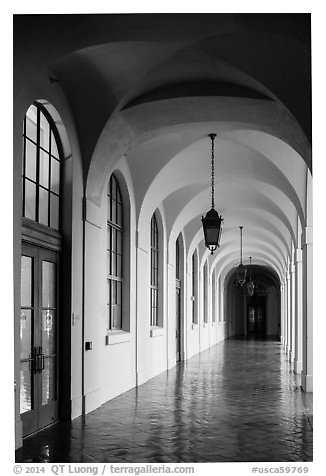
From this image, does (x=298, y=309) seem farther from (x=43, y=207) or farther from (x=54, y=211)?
(x=43, y=207)

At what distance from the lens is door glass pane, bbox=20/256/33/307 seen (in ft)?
27.6

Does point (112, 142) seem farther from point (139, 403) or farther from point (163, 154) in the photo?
point (139, 403)

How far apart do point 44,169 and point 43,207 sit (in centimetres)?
53

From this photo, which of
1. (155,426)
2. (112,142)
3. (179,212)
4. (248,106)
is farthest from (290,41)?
(179,212)

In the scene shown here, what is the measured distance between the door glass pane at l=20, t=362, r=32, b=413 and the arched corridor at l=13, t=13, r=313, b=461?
26mm

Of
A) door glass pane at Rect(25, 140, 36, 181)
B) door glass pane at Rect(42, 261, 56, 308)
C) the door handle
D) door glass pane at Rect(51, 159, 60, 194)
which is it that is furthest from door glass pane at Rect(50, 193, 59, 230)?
the door handle

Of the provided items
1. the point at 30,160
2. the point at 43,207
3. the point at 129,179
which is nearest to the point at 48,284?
the point at 43,207

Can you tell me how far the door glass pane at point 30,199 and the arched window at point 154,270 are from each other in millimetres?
8452

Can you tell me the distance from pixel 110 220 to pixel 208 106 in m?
3.37

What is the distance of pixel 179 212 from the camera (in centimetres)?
1814

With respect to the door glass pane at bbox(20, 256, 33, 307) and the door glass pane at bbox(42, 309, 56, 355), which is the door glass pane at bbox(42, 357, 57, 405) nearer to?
the door glass pane at bbox(42, 309, 56, 355)

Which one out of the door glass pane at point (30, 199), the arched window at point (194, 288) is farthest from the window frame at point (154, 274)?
the door glass pane at point (30, 199)

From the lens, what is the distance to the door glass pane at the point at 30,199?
866 centimetres

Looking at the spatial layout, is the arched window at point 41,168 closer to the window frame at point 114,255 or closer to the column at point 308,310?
the window frame at point 114,255
